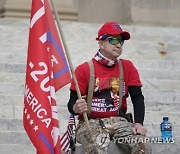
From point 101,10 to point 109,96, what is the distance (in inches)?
317

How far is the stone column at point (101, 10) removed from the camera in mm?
13867

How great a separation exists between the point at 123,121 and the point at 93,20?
819 cm

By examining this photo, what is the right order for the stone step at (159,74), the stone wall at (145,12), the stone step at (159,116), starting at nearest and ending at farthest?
the stone step at (159,116), the stone step at (159,74), the stone wall at (145,12)

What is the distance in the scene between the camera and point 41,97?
19.9 feet

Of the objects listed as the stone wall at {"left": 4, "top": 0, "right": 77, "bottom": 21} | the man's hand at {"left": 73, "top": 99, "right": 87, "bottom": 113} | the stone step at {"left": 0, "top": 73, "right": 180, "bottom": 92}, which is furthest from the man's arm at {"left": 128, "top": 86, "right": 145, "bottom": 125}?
the stone wall at {"left": 4, "top": 0, "right": 77, "bottom": 21}

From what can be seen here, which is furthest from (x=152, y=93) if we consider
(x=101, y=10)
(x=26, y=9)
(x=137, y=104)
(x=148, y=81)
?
Result: (x=101, y=10)

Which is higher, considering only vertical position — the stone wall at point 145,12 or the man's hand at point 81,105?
the man's hand at point 81,105

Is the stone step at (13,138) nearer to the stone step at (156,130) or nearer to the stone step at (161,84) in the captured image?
the stone step at (156,130)

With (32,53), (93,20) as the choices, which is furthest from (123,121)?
(93,20)

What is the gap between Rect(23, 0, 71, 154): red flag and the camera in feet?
19.7

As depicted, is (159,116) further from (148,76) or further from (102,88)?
(102,88)

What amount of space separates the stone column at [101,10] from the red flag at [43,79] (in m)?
7.43

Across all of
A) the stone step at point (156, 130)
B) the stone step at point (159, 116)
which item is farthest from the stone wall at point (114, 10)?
the stone step at point (156, 130)

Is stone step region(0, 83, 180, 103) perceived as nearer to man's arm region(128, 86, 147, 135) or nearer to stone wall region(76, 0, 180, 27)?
man's arm region(128, 86, 147, 135)
